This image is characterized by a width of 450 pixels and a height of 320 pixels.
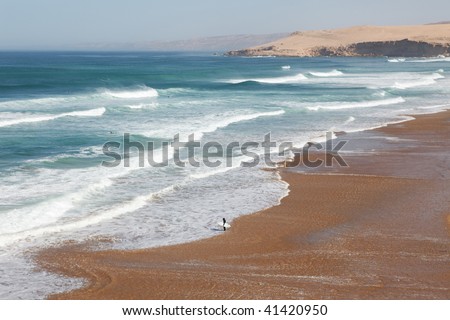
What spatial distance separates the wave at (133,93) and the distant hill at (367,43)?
90558 mm

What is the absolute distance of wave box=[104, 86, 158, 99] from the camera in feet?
126

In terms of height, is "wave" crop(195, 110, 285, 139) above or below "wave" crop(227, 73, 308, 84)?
below

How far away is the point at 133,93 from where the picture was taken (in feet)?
132

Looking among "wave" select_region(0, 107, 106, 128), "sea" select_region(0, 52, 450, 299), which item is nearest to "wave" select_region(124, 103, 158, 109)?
"sea" select_region(0, 52, 450, 299)

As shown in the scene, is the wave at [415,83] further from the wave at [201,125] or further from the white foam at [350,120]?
the wave at [201,125]

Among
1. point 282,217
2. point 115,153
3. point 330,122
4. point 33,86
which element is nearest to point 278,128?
point 330,122

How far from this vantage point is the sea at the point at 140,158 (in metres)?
11.7

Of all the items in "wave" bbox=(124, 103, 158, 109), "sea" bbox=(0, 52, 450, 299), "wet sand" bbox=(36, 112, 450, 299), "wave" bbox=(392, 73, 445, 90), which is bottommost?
"wet sand" bbox=(36, 112, 450, 299)

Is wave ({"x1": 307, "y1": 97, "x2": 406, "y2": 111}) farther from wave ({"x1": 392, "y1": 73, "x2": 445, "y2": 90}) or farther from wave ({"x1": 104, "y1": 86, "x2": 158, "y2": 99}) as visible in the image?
wave ({"x1": 104, "y1": 86, "x2": 158, "y2": 99})

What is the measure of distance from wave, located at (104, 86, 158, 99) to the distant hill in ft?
297

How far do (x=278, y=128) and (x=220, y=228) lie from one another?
14.0 m

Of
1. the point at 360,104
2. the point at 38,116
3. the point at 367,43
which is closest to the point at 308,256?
the point at 38,116

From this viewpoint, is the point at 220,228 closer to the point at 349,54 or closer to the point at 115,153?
the point at 115,153
